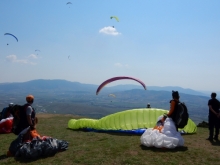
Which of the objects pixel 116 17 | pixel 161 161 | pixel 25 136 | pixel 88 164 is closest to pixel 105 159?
pixel 88 164

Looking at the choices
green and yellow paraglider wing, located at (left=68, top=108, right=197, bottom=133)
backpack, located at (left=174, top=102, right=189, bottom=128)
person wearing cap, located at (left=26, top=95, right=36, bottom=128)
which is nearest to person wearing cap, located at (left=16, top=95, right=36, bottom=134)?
person wearing cap, located at (left=26, top=95, right=36, bottom=128)

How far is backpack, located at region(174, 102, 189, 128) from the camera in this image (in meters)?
9.88

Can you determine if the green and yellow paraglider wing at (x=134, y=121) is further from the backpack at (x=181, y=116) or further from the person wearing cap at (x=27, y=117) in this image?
the person wearing cap at (x=27, y=117)

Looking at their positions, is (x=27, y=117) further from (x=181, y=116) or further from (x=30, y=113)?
(x=181, y=116)

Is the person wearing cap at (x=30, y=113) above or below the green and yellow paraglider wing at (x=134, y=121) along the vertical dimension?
above

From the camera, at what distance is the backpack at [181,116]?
988 cm

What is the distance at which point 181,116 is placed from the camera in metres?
9.90

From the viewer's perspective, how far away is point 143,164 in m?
7.77

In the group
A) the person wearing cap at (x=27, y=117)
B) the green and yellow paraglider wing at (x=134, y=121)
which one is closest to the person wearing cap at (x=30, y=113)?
the person wearing cap at (x=27, y=117)

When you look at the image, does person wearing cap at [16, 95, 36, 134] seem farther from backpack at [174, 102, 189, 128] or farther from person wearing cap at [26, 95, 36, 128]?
backpack at [174, 102, 189, 128]

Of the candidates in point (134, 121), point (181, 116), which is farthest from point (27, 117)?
point (134, 121)

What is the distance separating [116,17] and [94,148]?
13809 mm

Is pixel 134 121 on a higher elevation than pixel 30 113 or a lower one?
lower

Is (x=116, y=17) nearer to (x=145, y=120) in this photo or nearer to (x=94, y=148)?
(x=145, y=120)
